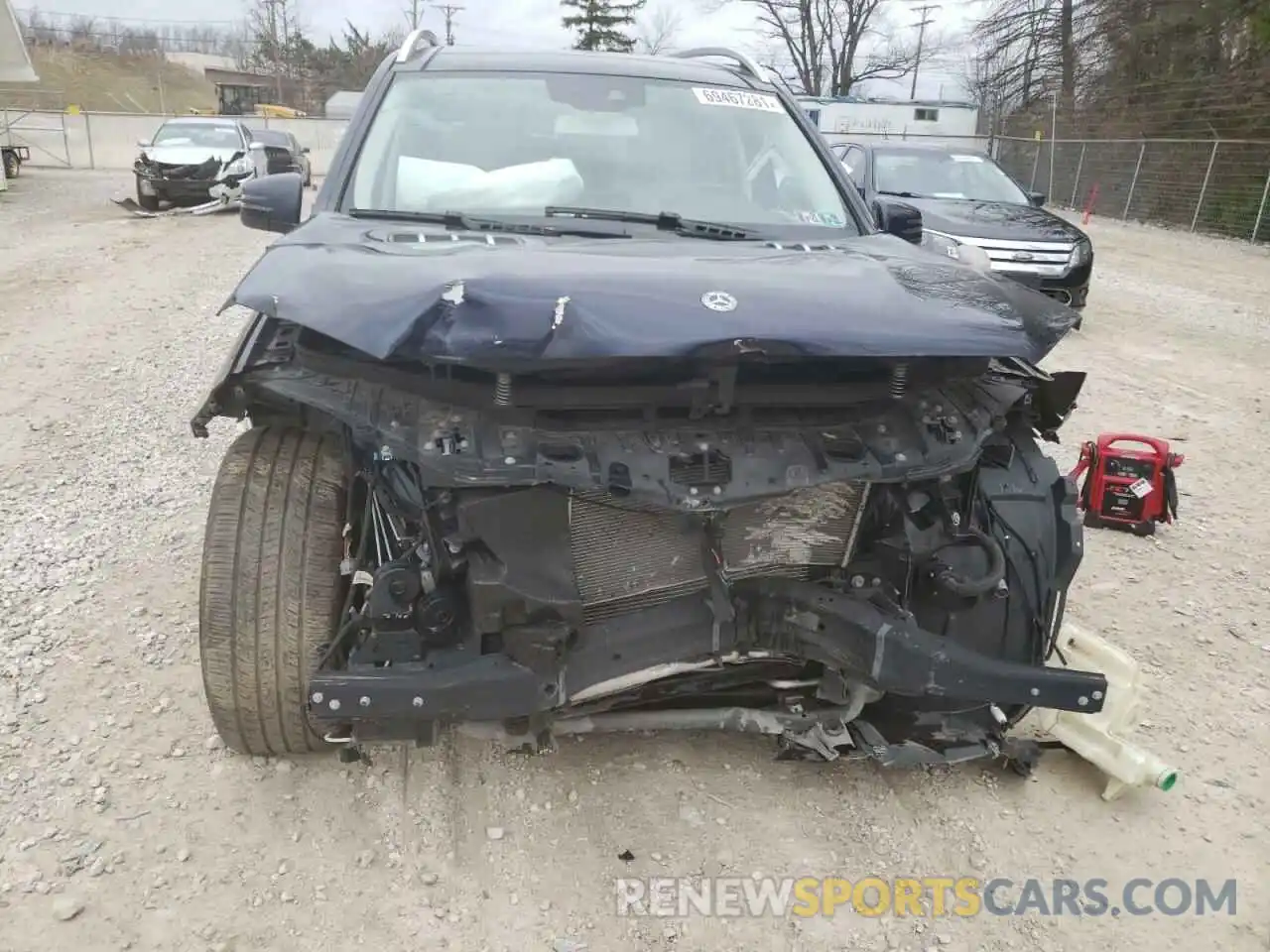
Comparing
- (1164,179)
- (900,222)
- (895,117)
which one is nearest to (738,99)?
(900,222)

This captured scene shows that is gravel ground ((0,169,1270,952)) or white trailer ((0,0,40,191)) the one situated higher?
white trailer ((0,0,40,191))

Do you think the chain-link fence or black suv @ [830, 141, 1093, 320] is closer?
black suv @ [830, 141, 1093, 320]

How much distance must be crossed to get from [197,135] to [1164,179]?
59.9 feet

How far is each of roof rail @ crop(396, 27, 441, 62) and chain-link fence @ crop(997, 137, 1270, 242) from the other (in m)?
16.5

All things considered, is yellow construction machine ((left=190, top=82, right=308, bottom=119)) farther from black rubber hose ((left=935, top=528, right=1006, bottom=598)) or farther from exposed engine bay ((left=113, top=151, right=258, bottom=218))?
black rubber hose ((left=935, top=528, right=1006, bottom=598))

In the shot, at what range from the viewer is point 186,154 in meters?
15.8

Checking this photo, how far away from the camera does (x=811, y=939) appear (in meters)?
2.37

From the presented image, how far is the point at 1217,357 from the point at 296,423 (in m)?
8.00

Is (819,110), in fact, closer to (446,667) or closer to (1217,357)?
(1217,357)

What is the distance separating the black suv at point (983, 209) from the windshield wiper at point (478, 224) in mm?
5520

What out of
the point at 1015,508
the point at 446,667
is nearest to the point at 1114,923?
the point at 1015,508

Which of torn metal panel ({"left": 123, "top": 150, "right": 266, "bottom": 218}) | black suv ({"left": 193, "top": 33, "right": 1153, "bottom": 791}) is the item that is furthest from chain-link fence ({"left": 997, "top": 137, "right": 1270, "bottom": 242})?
black suv ({"left": 193, "top": 33, "right": 1153, "bottom": 791})

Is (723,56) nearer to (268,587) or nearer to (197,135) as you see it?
(268,587)

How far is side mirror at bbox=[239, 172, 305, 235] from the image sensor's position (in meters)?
3.34
